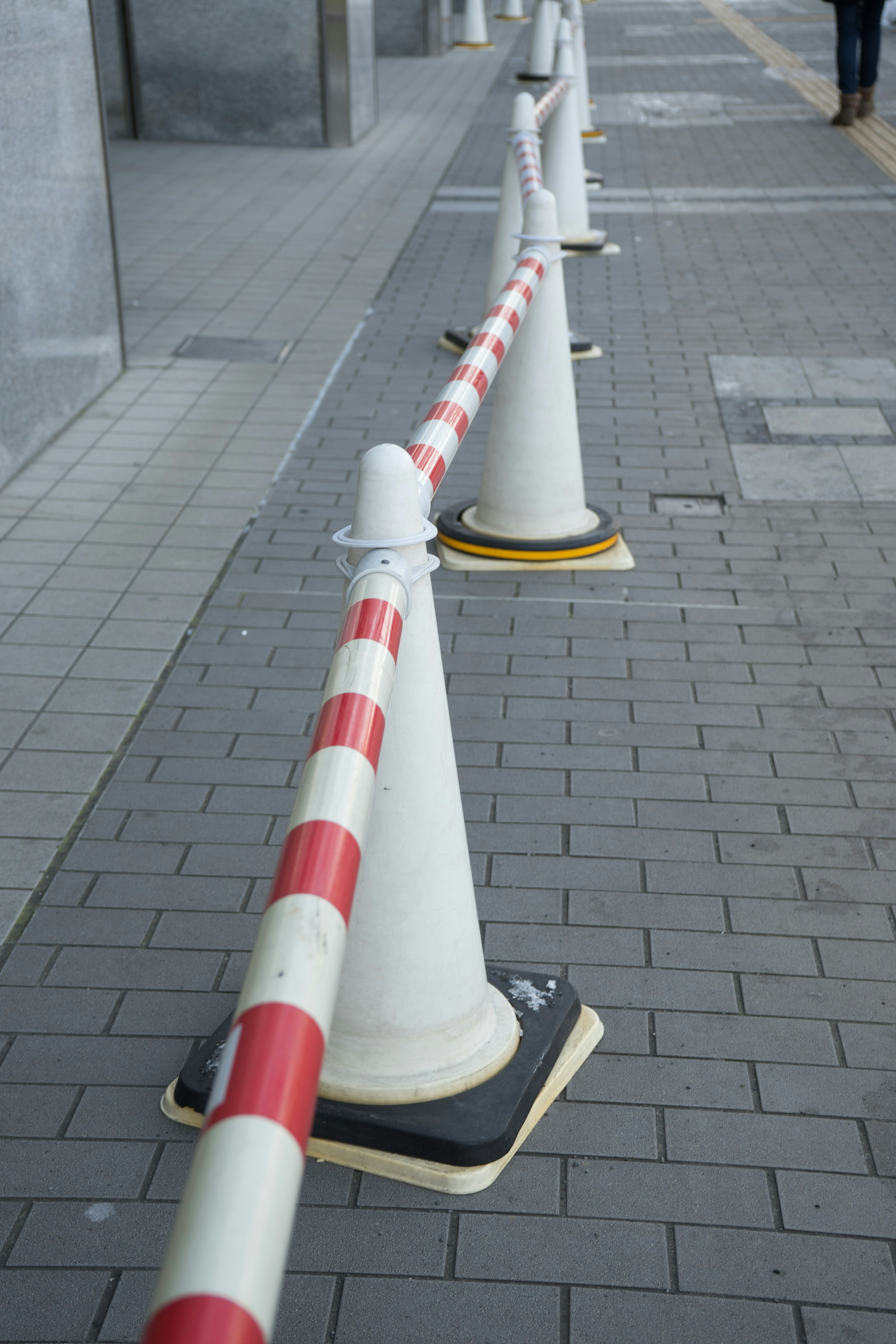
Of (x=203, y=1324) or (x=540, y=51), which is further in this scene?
(x=540, y=51)

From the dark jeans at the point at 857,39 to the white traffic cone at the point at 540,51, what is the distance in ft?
16.3

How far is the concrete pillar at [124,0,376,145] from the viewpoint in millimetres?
13234

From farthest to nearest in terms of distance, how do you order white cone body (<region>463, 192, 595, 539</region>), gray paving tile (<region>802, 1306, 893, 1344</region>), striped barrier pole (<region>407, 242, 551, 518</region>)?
1. white cone body (<region>463, 192, 595, 539</region>)
2. striped barrier pole (<region>407, 242, 551, 518</region>)
3. gray paving tile (<region>802, 1306, 893, 1344</region>)

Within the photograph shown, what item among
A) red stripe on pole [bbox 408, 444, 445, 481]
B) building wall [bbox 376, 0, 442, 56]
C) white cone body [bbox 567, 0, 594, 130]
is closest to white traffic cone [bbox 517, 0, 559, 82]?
white cone body [bbox 567, 0, 594, 130]

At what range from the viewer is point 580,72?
597 inches

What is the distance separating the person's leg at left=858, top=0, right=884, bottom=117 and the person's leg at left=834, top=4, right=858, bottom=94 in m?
0.08

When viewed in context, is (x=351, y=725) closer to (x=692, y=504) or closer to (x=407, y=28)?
(x=692, y=504)

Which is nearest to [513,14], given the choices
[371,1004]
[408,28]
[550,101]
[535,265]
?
[408,28]

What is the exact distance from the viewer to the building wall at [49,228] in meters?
5.88

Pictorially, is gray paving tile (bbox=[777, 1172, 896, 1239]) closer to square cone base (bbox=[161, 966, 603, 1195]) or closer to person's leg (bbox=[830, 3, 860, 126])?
square cone base (bbox=[161, 966, 603, 1195])

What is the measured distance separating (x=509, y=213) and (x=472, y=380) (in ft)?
13.5

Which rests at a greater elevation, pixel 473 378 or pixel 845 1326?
pixel 473 378

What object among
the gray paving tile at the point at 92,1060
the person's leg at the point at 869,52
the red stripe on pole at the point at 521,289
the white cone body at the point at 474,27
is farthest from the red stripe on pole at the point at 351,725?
the white cone body at the point at 474,27

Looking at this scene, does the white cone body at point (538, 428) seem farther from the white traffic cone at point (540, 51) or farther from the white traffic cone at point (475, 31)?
the white traffic cone at point (475, 31)
